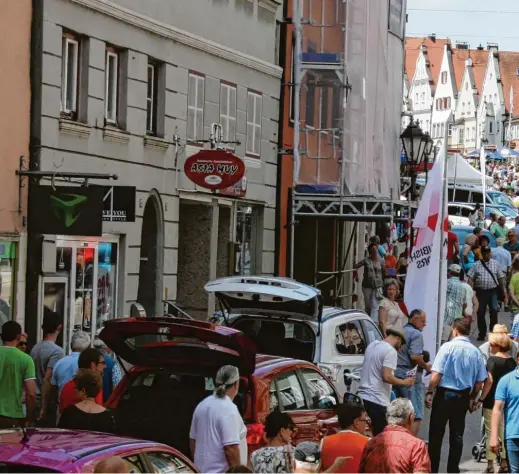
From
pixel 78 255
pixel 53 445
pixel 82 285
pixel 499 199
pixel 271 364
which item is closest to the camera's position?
pixel 53 445

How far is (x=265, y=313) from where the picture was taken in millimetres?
17172

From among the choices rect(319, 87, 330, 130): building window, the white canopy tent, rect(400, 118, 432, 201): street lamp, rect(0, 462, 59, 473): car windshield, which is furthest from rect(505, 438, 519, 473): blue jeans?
the white canopy tent

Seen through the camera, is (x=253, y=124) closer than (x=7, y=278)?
No

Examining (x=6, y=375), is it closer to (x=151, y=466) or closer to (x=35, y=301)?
(x=151, y=466)

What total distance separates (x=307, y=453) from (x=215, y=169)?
13360 millimetres

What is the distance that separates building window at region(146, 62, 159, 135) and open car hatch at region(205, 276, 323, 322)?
25.3ft

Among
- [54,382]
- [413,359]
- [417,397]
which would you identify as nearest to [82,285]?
[417,397]

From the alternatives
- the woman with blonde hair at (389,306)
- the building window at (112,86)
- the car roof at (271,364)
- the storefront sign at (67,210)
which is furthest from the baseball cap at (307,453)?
the building window at (112,86)

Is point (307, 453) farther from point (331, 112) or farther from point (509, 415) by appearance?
point (331, 112)

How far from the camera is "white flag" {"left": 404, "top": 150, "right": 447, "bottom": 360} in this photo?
19.6 metres

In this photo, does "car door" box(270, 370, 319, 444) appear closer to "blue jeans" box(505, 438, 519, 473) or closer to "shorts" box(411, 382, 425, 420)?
"blue jeans" box(505, 438, 519, 473)

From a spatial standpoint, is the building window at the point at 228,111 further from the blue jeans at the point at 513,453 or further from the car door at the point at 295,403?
the blue jeans at the point at 513,453

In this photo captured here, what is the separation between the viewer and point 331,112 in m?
32.1

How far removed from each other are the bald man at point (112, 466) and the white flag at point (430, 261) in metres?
12.0
